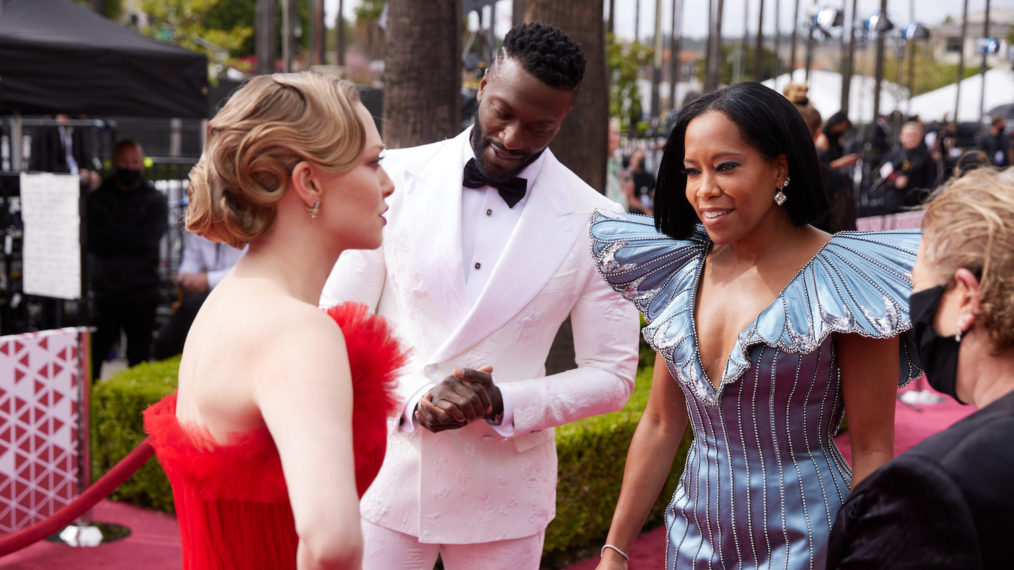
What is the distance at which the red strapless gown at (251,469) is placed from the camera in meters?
1.71

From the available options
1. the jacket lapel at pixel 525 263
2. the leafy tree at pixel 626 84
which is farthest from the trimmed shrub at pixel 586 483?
the leafy tree at pixel 626 84

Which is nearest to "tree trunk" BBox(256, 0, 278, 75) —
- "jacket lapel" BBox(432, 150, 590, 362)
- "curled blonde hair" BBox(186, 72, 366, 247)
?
"jacket lapel" BBox(432, 150, 590, 362)

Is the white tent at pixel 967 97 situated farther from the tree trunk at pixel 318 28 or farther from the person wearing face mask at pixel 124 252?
the person wearing face mask at pixel 124 252

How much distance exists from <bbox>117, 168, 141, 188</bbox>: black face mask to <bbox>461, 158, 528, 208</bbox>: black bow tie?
553cm

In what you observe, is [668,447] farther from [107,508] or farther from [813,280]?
[107,508]

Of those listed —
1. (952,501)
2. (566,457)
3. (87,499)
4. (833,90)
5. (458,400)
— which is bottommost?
(566,457)

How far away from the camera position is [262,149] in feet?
Result: 5.68

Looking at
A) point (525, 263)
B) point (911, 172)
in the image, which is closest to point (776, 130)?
point (525, 263)

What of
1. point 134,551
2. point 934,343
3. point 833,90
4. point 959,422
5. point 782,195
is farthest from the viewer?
point 833,90

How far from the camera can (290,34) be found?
696 inches

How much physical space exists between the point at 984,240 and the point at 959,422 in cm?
27

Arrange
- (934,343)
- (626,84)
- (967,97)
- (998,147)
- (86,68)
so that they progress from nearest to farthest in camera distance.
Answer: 1. (934,343)
2. (86,68)
3. (998,147)
4. (626,84)
5. (967,97)

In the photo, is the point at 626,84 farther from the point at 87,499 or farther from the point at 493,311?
the point at 493,311

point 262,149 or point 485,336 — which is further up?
point 262,149
